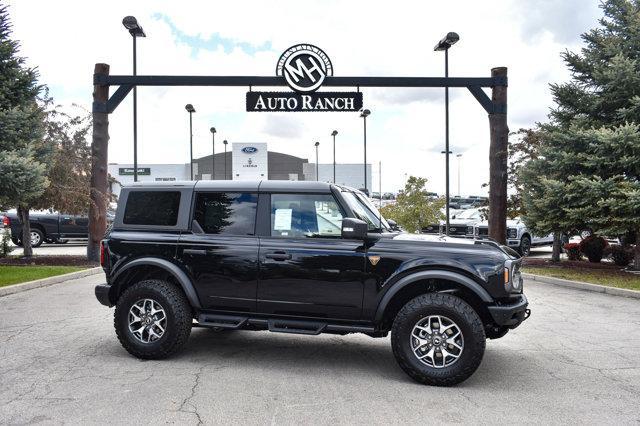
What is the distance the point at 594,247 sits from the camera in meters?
16.3

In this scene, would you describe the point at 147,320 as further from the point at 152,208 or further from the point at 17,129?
the point at 17,129

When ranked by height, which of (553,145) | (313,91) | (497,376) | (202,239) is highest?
(313,91)

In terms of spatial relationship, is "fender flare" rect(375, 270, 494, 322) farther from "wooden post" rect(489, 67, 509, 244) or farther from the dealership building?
the dealership building

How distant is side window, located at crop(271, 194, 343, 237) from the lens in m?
5.51

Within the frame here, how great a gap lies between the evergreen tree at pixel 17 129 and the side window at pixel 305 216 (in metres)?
8.10

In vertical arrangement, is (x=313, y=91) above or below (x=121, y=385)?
above

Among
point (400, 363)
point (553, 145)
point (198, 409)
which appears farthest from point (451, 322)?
point (553, 145)

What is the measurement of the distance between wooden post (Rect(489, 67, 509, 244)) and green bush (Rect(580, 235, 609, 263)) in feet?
11.7

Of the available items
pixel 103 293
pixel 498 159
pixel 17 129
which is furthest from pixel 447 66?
pixel 103 293

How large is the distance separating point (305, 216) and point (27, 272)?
969cm

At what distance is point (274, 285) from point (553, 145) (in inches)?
450

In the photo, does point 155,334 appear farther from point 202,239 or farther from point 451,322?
point 451,322

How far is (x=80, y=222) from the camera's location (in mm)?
21891

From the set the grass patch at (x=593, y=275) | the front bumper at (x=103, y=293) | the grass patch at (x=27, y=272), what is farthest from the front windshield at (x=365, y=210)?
the grass patch at (x=27, y=272)
